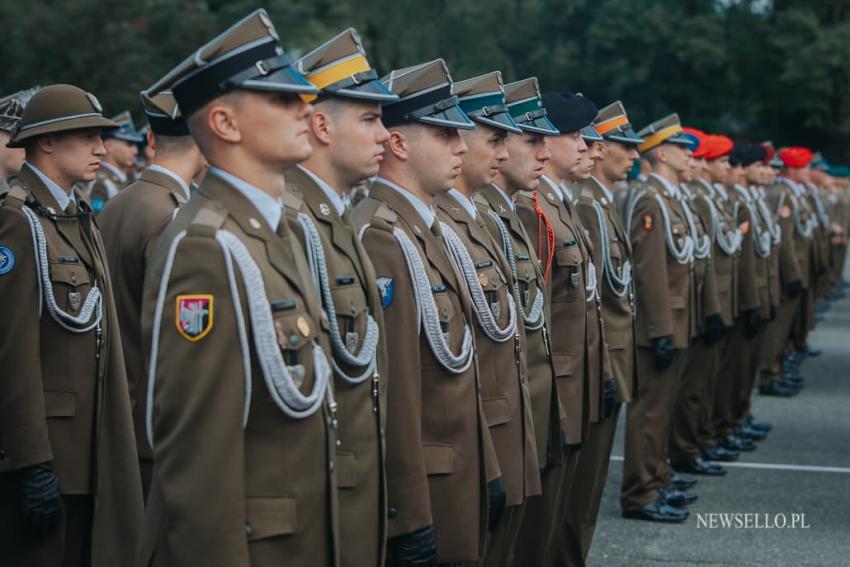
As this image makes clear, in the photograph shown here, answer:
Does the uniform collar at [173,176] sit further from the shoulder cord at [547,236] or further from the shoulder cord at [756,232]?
the shoulder cord at [756,232]

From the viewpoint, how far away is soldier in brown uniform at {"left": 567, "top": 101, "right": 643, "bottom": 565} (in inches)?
255

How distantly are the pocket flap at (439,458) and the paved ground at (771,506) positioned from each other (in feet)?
8.64

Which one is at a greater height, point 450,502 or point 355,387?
point 355,387

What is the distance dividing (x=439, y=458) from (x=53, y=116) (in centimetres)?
193

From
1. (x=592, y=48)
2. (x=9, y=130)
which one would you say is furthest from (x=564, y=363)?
(x=592, y=48)

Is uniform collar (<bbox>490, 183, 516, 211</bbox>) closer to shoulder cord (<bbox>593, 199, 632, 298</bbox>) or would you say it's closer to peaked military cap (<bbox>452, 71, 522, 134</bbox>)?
peaked military cap (<bbox>452, 71, 522, 134</bbox>)

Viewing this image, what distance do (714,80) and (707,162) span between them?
33.3m

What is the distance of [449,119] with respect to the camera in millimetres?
4461

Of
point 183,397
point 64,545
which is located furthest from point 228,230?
point 64,545

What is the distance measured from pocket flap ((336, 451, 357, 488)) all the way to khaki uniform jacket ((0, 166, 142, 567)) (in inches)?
54.7

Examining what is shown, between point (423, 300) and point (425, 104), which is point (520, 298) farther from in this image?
point (423, 300)

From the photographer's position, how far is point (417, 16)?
48.2m

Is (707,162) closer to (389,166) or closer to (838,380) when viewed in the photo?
(838,380)

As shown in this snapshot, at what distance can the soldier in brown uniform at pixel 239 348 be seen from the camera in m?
3.07
